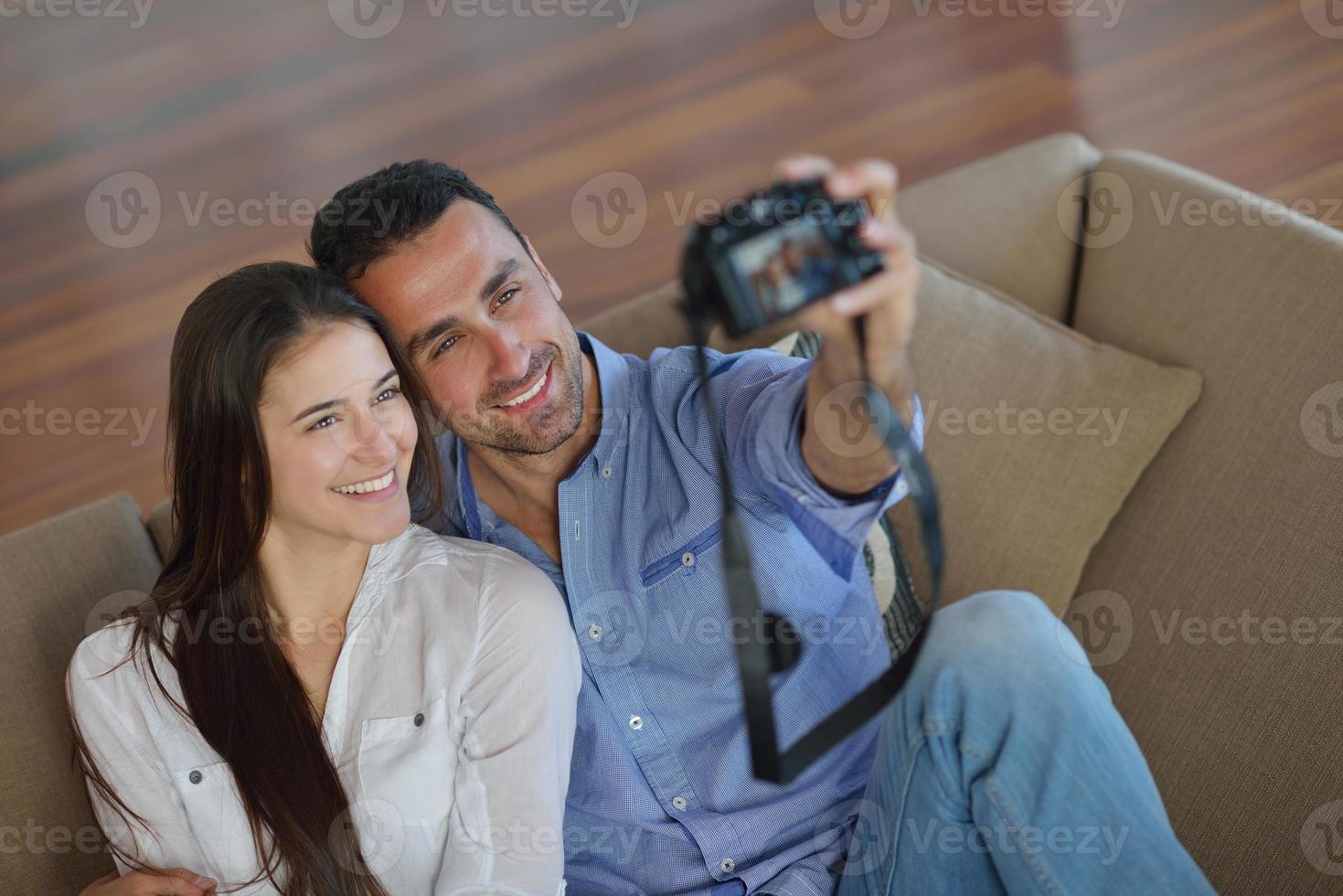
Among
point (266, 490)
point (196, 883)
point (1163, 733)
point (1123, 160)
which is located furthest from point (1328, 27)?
point (196, 883)

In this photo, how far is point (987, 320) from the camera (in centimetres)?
188

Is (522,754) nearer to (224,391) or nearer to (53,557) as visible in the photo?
(224,391)

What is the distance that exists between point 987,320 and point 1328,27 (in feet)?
7.09

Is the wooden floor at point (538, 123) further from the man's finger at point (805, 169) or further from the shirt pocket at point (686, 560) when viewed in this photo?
the man's finger at point (805, 169)

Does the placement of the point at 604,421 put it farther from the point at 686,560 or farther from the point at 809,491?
the point at 809,491

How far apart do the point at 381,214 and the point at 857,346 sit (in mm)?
715
